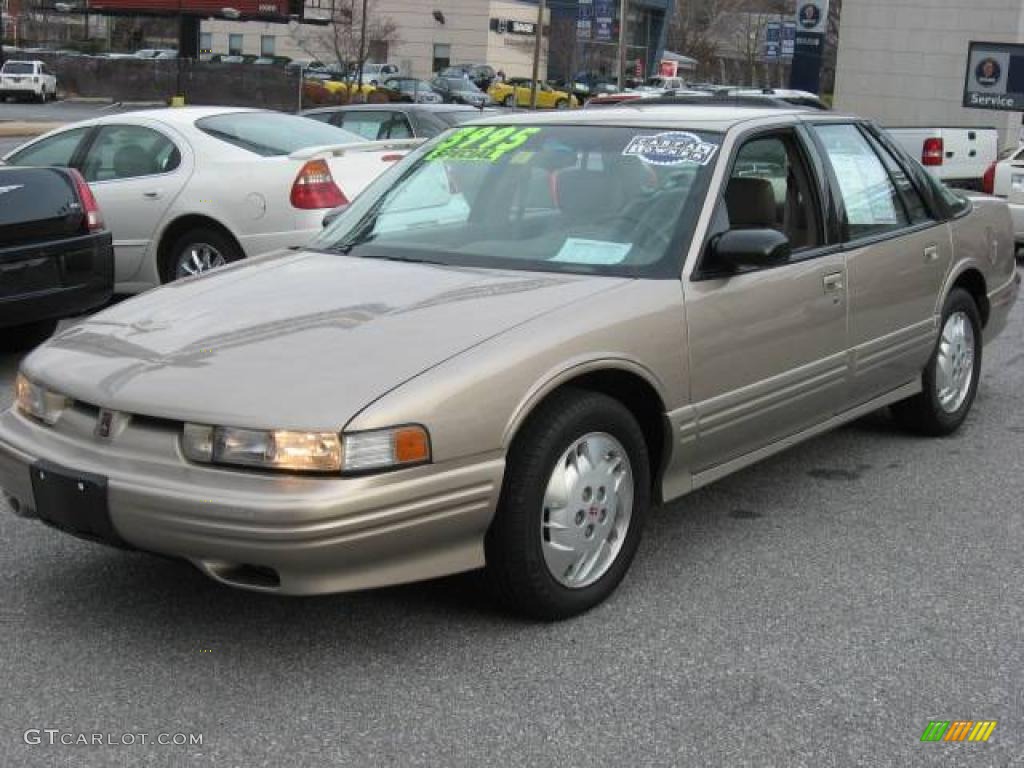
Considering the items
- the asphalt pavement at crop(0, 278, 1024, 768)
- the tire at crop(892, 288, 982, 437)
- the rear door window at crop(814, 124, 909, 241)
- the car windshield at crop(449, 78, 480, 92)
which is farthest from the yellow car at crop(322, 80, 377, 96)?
the asphalt pavement at crop(0, 278, 1024, 768)

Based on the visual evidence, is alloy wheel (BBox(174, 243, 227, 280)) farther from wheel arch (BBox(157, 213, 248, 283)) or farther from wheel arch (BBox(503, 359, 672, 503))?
wheel arch (BBox(503, 359, 672, 503))

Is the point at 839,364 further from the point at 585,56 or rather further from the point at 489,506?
the point at 585,56

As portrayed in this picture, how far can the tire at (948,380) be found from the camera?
5906 millimetres

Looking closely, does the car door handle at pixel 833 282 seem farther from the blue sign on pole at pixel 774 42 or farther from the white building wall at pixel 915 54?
the blue sign on pole at pixel 774 42

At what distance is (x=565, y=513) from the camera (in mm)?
3754

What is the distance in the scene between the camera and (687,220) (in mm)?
4340

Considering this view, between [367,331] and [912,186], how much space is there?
3.13m

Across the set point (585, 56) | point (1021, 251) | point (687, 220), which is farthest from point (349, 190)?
point (585, 56)

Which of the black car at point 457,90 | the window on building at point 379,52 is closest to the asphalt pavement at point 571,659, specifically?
the black car at point 457,90

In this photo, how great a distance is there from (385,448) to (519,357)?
1.71ft

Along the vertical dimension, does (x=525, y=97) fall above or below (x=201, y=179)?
above

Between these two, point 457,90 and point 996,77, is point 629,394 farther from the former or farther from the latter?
point 457,90

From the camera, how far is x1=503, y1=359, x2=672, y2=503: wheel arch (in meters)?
3.66

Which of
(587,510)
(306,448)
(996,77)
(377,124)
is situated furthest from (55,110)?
(306,448)
